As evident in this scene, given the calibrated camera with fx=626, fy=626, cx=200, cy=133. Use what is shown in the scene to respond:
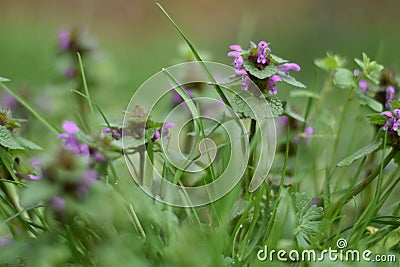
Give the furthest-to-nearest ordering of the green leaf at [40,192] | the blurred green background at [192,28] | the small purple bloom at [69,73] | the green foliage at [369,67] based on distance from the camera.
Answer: the blurred green background at [192,28]
the small purple bloom at [69,73]
the green foliage at [369,67]
the green leaf at [40,192]

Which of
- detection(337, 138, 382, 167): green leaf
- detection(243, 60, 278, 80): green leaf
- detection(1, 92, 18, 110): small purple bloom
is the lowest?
detection(1, 92, 18, 110): small purple bloom

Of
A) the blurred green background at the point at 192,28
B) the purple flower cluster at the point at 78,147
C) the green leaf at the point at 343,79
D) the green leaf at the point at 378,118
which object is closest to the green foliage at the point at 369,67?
the green leaf at the point at 343,79

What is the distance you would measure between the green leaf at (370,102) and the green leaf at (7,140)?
0.62 metres

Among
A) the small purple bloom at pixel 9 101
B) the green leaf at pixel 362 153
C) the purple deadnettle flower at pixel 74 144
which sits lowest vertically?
the small purple bloom at pixel 9 101

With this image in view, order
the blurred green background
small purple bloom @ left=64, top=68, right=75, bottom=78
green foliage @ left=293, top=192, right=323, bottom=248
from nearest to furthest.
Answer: green foliage @ left=293, top=192, right=323, bottom=248
small purple bloom @ left=64, top=68, right=75, bottom=78
the blurred green background

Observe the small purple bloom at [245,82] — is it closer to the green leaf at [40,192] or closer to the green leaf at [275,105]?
the green leaf at [275,105]

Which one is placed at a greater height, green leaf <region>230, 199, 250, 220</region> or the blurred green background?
green leaf <region>230, 199, 250, 220</region>

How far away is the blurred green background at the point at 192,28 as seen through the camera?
3742 mm

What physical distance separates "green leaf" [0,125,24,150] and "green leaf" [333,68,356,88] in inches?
22.2

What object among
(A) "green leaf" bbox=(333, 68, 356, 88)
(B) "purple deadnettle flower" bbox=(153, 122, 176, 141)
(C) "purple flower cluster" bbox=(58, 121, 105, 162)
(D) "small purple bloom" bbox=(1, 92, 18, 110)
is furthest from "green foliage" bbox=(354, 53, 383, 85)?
(D) "small purple bloom" bbox=(1, 92, 18, 110)

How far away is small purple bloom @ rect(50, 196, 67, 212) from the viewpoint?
0.77 m

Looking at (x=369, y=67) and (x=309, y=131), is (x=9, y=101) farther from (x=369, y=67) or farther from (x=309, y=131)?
(x=369, y=67)

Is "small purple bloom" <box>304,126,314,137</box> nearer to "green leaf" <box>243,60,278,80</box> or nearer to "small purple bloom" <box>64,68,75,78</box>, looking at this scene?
"green leaf" <box>243,60,278,80</box>

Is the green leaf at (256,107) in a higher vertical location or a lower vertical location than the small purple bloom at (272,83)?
lower
